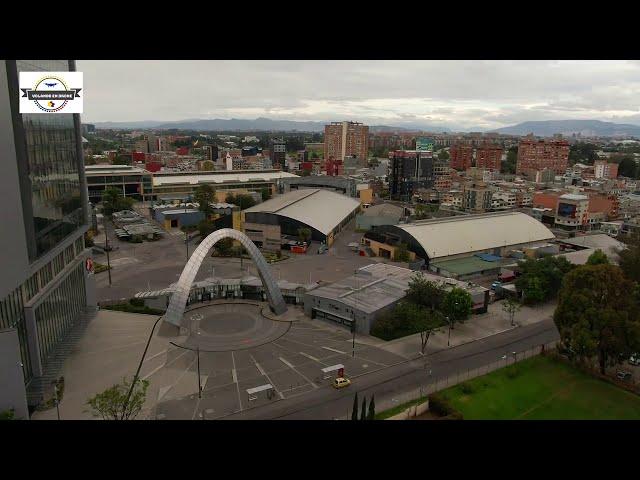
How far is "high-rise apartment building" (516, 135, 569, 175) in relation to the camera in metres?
56.1

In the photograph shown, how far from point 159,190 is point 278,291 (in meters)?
27.6

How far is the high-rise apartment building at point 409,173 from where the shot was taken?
139ft

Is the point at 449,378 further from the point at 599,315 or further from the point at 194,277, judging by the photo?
the point at 194,277

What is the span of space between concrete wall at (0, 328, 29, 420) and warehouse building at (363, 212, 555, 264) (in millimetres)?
17985

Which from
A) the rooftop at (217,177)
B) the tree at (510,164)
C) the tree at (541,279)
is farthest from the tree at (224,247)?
the tree at (510,164)

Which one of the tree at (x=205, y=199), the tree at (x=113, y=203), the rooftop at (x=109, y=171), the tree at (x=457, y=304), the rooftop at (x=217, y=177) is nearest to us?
the tree at (x=457, y=304)

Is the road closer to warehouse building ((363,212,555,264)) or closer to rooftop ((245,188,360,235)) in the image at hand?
warehouse building ((363,212,555,264))

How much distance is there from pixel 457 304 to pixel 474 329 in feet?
4.37

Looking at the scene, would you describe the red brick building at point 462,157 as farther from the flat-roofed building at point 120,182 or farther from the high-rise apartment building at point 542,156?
the flat-roofed building at point 120,182

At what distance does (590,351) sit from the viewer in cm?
1234

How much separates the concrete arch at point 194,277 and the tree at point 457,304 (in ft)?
19.5

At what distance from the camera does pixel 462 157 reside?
205 feet
